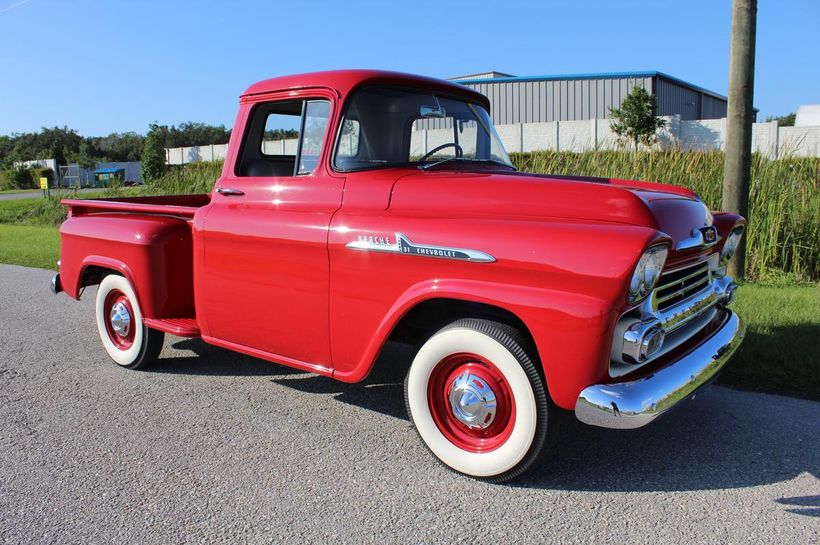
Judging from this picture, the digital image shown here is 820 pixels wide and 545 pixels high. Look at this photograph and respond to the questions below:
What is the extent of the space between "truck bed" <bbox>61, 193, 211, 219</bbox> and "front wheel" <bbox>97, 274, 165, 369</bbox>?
1.67 ft

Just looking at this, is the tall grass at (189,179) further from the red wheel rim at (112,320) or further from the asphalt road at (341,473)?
the asphalt road at (341,473)

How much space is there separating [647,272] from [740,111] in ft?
15.5

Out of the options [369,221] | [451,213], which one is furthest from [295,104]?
[451,213]

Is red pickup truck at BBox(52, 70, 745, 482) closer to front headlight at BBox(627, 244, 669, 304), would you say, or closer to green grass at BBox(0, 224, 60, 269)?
front headlight at BBox(627, 244, 669, 304)

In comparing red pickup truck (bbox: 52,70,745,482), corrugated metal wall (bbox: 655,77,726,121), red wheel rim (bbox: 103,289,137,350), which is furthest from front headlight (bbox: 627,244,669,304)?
corrugated metal wall (bbox: 655,77,726,121)

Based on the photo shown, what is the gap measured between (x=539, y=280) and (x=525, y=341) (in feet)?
1.00

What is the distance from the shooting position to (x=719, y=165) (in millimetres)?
7922

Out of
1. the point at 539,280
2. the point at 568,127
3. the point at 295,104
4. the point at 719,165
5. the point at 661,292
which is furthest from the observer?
the point at 568,127

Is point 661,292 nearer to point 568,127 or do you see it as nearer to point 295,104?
point 295,104

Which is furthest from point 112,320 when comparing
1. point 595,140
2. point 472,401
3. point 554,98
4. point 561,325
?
point 554,98

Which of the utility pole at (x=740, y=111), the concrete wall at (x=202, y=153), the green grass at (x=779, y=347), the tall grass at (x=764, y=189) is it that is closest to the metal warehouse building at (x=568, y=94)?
the concrete wall at (x=202, y=153)

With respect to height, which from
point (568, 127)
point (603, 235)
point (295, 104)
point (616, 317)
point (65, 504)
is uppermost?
point (568, 127)

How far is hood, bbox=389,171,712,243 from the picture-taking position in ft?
9.23

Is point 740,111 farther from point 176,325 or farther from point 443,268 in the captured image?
point 176,325
